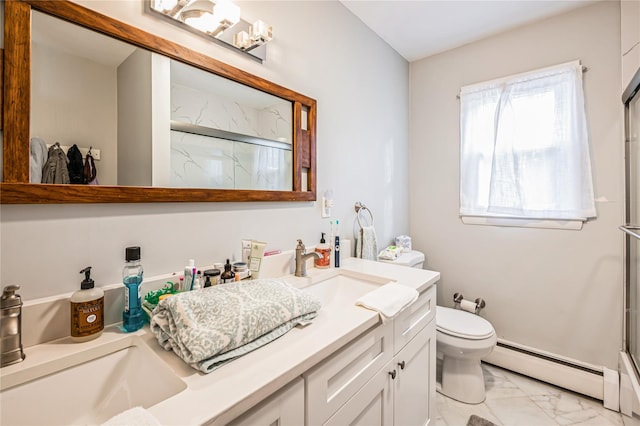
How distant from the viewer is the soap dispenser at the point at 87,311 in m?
0.74

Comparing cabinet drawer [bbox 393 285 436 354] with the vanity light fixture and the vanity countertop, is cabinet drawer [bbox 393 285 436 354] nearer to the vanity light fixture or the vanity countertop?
the vanity countertop

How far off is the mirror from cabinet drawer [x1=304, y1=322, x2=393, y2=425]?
2.33ft

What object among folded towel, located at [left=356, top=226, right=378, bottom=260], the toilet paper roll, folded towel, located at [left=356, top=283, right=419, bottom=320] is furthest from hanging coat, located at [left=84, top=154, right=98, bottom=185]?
the toilet paper roll

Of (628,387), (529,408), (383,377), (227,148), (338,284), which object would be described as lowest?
(529,408)

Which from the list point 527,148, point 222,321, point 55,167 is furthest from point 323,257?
point 527,148

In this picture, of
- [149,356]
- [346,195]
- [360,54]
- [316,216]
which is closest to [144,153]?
[149,356]

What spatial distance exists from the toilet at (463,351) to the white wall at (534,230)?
476mm

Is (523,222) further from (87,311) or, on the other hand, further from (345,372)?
(87,311)

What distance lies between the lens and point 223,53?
1146mm

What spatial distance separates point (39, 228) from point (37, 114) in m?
0.30

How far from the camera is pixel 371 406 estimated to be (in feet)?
3.21

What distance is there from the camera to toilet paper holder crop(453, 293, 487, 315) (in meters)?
2.03

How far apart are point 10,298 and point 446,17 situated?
8.09 feet

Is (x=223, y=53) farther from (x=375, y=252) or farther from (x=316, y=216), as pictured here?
(x=375, y=252)
